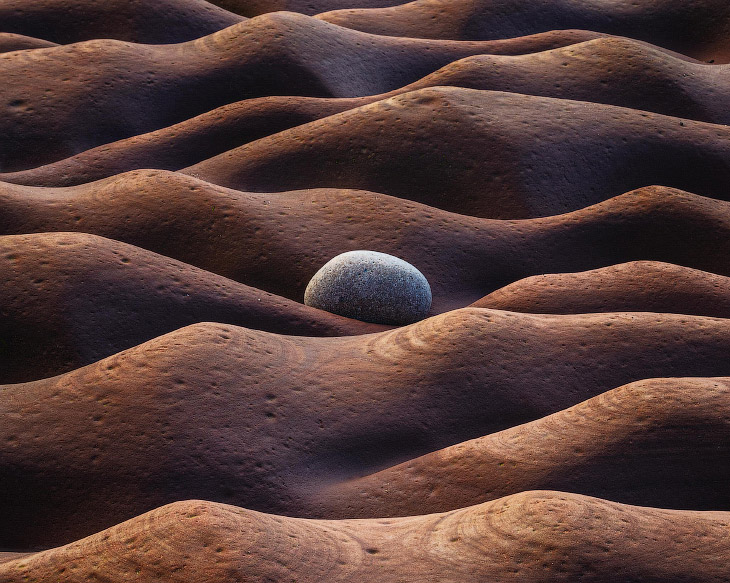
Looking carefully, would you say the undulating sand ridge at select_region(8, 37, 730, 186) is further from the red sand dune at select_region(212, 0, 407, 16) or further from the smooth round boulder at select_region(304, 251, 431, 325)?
the red sand dune at select_region(212, 0, 407, 16)

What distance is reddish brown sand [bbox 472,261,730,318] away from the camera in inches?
119

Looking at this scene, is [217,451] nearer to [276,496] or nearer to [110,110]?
[276,496]

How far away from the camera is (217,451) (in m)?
2.22

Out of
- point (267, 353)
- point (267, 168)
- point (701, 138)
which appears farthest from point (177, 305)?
point (701, 138)

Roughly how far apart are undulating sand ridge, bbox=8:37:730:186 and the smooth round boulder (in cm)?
122

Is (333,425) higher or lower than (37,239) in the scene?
lower

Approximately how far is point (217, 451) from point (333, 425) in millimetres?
316

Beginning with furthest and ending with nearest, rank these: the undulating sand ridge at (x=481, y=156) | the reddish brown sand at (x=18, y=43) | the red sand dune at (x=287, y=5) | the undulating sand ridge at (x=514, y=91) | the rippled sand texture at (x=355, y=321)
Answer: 1. the red sand dune at (x=287, y=5)
2. the reddish brown sand at (x=18, y=43)
3. the undulating sand ridge at (x=514, y=91)
4. the undulating sand ridge at (x=481, y=156)
5. the rippled sand texture at (x=355, y=321)

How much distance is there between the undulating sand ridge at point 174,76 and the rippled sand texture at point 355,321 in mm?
15

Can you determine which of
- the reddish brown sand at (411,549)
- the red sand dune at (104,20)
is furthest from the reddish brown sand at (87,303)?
the red sand dune at (104,20)

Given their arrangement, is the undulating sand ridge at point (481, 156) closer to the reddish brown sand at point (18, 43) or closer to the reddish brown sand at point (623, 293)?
the reddish brown sand at point (623, 293)

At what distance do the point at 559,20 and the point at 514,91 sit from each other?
1247 mm

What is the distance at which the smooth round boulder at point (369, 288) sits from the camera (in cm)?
303

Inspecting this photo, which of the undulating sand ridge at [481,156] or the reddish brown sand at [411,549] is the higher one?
the undulating sand ridge at [481,156]
